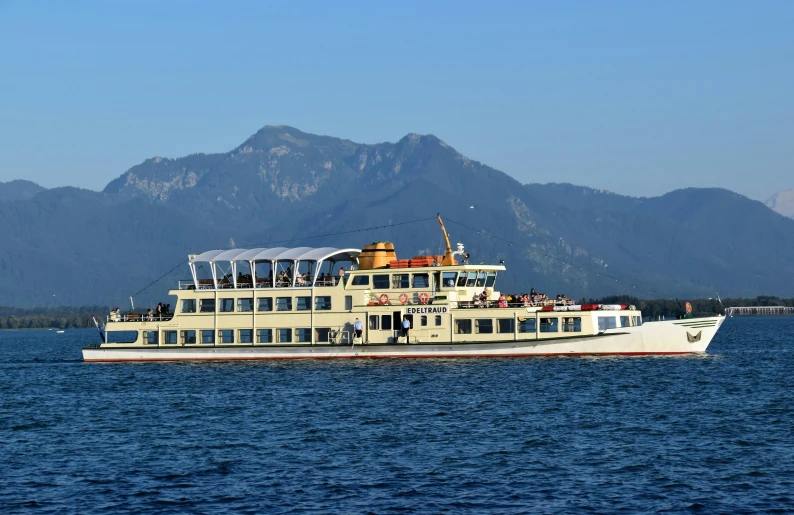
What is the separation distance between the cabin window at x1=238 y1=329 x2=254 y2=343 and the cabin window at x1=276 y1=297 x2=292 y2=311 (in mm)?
2207

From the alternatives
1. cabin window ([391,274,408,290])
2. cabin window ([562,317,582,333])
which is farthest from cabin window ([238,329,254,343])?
cabin window ([562,317,582,333])

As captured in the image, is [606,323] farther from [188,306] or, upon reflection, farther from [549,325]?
[188,306]

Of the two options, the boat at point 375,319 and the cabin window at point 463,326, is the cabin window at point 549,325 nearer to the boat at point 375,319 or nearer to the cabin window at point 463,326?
the boat at point 375,319

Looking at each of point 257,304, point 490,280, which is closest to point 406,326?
point 490,280

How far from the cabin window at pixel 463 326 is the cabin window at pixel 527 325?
2.79 meters

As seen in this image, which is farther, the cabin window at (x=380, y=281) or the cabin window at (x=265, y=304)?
the cabin window at (x=265, y=304)

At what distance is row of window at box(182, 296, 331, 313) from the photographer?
64.6 metres

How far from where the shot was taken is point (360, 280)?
6394 centimetres

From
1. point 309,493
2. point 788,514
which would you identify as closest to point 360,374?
point 309,493

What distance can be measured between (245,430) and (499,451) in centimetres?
1005

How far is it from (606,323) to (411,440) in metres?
27.1

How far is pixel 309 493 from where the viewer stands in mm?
29047

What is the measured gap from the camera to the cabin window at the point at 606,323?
2408 inches

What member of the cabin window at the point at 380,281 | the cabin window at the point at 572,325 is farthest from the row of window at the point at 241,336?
the cabin window at the point at 572,325
